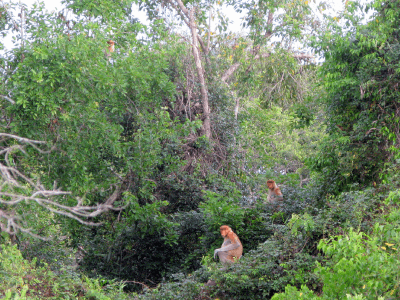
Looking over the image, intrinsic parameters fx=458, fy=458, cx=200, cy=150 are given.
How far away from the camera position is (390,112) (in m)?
9.73

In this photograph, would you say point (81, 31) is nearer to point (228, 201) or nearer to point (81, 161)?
point (81, 161)

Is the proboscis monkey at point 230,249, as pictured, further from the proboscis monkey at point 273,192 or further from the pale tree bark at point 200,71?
the pale tree bark at point 200,71

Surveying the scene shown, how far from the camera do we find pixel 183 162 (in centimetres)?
1205

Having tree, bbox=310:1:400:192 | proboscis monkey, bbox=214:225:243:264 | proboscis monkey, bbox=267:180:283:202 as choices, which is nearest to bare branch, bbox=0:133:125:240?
proboscis monkey, bbox=214:225:243:264

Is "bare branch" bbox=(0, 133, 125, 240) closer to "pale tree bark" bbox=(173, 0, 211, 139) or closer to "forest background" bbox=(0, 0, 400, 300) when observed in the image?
"forest background" bbox=(0, 0, 400, 300)

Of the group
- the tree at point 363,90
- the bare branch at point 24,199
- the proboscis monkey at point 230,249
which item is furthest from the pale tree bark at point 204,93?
the bare branch at point 24,199

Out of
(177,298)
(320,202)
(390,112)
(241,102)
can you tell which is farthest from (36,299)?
(241,102)

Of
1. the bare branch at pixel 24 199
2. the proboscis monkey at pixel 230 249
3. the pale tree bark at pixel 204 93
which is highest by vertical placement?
the pale tree bark at pixel 204 93

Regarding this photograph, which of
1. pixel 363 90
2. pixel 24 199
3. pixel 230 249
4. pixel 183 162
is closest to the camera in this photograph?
pixel 24 199

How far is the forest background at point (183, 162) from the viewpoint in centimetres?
757

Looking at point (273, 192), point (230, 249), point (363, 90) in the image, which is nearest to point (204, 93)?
point (273, 192)

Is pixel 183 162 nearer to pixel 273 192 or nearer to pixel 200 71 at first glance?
pixel 273 192

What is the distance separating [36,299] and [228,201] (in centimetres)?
575

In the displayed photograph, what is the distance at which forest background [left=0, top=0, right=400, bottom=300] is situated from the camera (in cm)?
757
